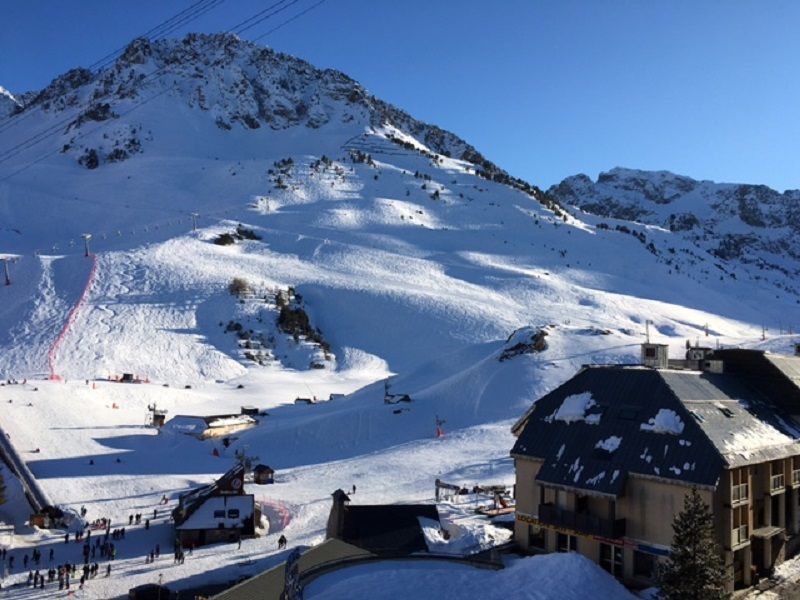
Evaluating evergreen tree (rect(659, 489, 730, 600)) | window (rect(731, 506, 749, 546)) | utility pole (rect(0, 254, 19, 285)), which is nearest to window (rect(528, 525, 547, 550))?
window (rect(731, 506, 749, 546))

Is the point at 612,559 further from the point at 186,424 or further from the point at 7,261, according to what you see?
the point at 7,261

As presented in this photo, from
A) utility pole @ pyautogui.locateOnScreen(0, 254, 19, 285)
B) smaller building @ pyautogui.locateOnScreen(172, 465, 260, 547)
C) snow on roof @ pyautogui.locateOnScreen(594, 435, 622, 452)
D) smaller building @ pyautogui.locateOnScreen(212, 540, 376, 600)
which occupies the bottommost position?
smaller building @ pyautogui.locateOnScreen(172, 465, 260, 547)

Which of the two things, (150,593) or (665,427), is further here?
(150,593)

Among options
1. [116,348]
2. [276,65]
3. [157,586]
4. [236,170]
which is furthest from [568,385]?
[276,65]

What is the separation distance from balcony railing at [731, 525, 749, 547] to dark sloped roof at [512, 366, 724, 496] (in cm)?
227

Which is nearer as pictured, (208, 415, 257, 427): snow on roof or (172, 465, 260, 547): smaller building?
(172, 465, 260, 547): smaller building

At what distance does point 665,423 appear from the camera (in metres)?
18.8

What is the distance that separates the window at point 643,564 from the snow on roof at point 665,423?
3.28 m

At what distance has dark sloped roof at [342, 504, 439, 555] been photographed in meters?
25.5

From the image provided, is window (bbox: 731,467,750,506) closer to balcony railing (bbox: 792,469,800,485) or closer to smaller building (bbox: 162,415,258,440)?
balcony railing (bbox: 792,469,800,485)

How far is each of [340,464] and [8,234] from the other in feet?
269

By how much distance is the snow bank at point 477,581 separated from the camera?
1351 centimetres

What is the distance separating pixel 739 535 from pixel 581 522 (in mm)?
4136

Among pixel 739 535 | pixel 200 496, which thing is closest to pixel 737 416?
pixel 739 535
